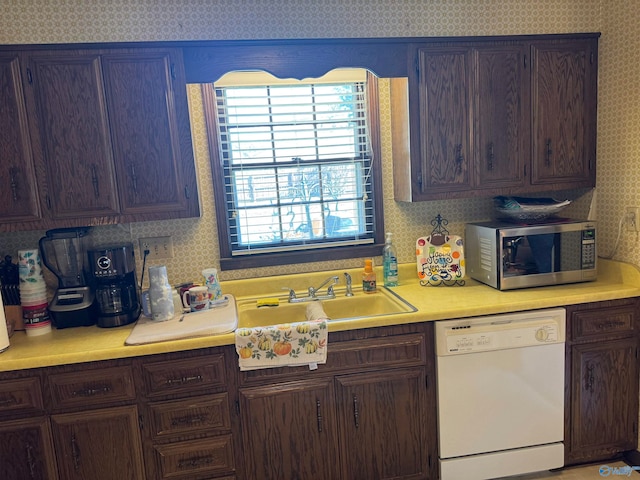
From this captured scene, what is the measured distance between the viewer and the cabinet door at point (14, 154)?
6.38 ft

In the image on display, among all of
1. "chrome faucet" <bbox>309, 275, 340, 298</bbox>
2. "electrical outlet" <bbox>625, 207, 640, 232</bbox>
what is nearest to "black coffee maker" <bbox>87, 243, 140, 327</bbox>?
"chrome faucet" <bbox>309, 275, 340, 298</bbox>

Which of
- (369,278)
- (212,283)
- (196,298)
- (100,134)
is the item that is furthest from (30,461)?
(369,278)

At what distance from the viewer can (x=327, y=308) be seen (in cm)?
246

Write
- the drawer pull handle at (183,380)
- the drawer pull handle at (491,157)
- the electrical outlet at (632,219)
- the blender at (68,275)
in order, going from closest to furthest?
the drawer pull handle at (183,380) < the blender at (68,275) < the electrical outlet at (632,219) < the drawer pull handle at (491,157)

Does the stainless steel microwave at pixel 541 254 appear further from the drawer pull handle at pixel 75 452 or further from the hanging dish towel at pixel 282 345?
the drawer pull handle at pixel 75 452

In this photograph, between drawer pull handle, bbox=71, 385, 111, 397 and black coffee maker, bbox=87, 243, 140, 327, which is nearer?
drawer pull handle, bbox=71, 385, 111, 397

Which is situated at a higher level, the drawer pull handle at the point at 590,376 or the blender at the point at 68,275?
the blender at the point at 68,275

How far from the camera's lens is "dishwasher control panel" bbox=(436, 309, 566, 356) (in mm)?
2066

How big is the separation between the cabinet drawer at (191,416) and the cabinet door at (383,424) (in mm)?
507

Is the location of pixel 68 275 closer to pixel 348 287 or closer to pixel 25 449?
pixel 25 449

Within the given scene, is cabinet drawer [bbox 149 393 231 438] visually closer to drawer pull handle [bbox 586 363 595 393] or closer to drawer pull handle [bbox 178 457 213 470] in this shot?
drawer pull handle [bbox 178 457 213 470]

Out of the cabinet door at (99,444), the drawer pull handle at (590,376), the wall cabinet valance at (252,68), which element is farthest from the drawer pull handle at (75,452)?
the drawer pull handle at (590,376)

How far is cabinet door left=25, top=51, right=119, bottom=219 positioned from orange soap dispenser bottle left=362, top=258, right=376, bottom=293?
1281mm

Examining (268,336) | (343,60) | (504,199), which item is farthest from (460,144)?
(268,336)
